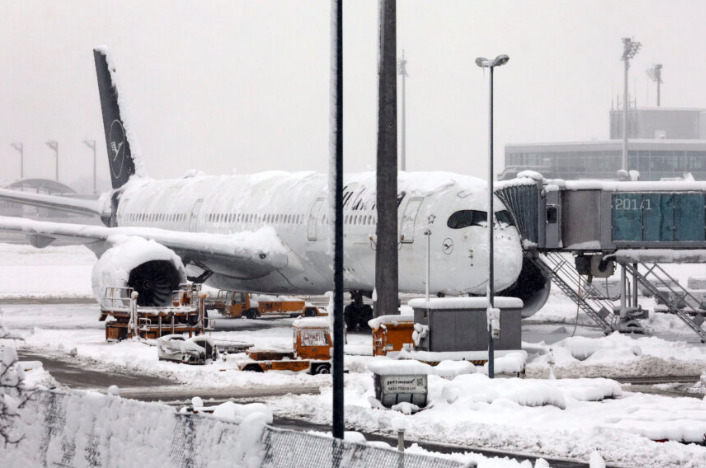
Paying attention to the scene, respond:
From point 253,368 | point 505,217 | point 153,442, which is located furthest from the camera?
point 505,217

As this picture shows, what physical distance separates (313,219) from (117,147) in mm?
16583

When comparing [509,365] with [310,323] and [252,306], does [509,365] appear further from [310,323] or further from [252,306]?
[252,306]

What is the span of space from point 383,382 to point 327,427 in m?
2.16

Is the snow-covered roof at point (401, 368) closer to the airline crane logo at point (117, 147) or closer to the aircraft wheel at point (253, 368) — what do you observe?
the aircraft wheel at point (253, 368)

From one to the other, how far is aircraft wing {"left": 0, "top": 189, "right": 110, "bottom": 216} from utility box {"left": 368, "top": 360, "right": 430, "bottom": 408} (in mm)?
24966

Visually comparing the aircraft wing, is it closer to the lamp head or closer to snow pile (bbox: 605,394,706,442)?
the lamp head

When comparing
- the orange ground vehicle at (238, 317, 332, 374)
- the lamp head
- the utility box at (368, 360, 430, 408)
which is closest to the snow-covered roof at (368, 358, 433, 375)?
the utility box at (368, 360, 430, 408)

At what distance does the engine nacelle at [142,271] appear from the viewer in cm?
3278

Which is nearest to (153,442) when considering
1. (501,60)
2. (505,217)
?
(501,60)

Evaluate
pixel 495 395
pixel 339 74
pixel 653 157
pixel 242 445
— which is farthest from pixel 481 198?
pixel 653 157

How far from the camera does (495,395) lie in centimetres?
2109

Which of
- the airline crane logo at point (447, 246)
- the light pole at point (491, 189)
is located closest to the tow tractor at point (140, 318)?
the airline crane logo at point (447, 246)

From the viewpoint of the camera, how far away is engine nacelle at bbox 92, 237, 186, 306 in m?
32.8

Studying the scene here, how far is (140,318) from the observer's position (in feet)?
108
